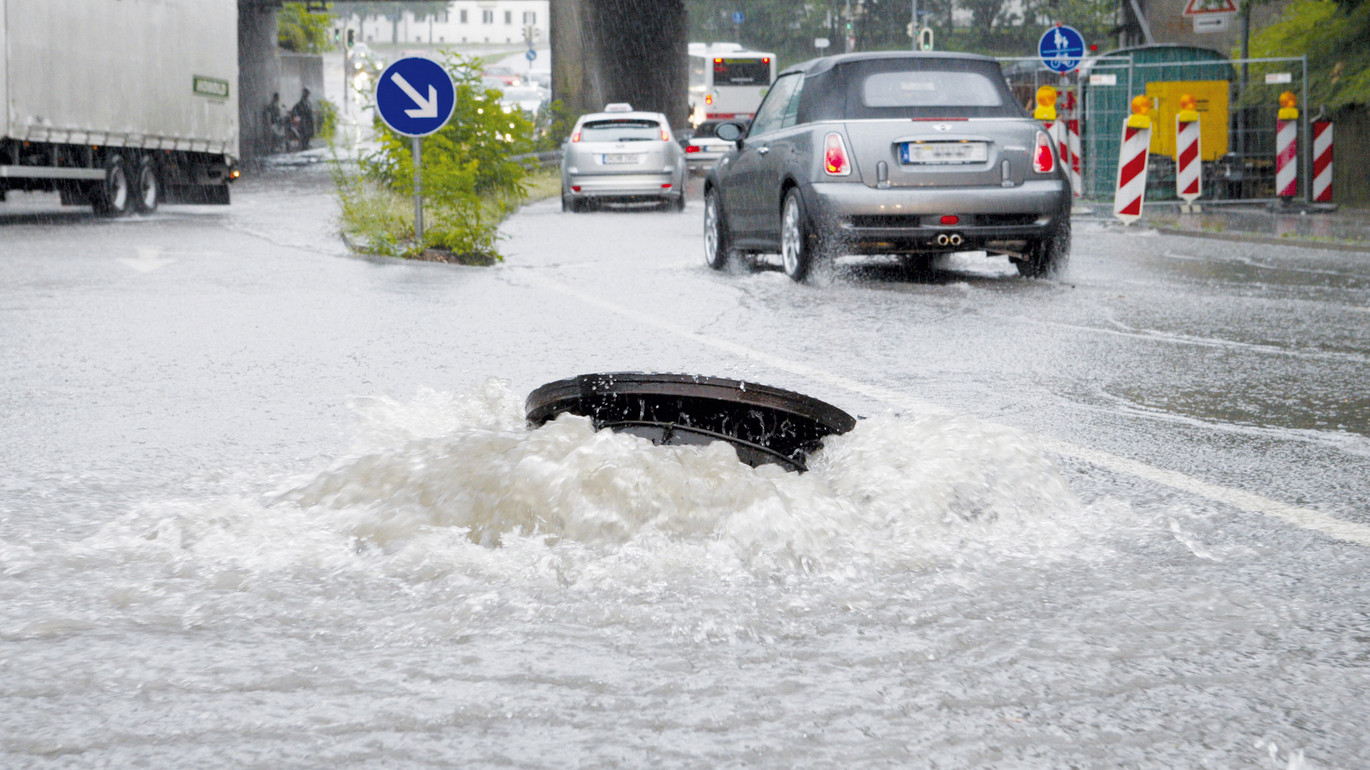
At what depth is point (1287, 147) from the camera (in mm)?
20797

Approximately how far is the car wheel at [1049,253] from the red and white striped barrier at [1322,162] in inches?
391

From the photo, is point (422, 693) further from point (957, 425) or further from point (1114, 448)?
point (1114, 448)

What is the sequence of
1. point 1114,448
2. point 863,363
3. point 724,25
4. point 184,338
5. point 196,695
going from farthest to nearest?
point 724,25 < point 184,338 < point 863,363 < point 1114,448 < point 196,695

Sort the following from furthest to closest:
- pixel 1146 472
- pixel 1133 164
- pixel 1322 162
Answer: pixel 1322 162
pixel 1133 164
pixel 1146 472

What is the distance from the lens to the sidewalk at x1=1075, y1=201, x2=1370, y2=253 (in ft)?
54.1

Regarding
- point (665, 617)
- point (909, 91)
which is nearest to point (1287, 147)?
point (909, 91)

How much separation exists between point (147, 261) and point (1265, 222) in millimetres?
12172

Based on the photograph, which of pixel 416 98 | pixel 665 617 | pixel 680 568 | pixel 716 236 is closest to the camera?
pixel 665 617

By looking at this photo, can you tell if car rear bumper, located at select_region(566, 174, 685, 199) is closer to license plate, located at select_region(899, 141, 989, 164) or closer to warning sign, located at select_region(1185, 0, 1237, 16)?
warning sign, located at select_region(1185, 0, 1237, 16)

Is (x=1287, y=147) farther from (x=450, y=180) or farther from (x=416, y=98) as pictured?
(x=416, y=98)

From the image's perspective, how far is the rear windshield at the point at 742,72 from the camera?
183ft

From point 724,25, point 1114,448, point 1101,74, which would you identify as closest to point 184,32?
point 1101,74

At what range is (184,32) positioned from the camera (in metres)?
24.3

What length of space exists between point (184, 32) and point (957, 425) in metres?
21.4
